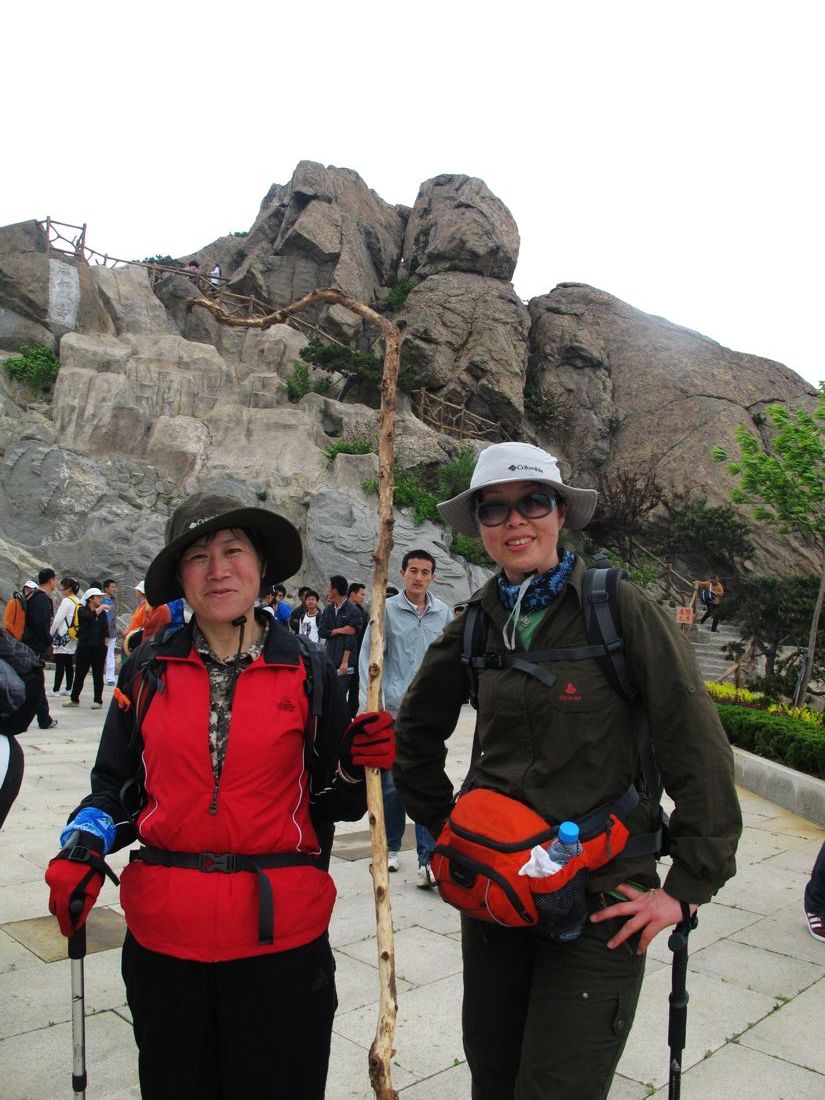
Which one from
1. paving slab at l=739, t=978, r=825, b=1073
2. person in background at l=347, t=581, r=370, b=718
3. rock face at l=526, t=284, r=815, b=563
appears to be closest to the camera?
paving slab at l=739, t=978, r=825, b=1073

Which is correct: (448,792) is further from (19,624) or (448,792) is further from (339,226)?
(339,226)

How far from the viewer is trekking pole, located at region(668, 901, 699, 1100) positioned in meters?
2.08

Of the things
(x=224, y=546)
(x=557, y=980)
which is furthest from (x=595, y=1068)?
(x=224, y=546)

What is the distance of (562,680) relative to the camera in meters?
2.07

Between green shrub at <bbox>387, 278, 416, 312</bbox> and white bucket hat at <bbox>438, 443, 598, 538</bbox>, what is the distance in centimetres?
3728

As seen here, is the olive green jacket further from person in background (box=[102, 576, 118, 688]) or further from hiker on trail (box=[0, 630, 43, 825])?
person in background (box=[102, 576, 118, 688])

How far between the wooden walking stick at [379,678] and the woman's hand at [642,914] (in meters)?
0.54

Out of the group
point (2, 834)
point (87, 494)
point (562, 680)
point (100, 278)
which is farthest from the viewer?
point (100, 278)

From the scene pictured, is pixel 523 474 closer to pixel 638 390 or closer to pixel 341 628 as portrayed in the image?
pixel 341 628

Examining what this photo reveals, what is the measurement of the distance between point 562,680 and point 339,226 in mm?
40688

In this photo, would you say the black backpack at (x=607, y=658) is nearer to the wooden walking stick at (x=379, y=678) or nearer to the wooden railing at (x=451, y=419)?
the wooden walking stick at (x=379, y=678)

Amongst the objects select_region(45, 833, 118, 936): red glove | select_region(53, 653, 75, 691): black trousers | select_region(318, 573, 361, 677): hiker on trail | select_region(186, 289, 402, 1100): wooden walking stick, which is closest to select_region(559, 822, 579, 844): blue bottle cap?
select_region(186, 289, 402, 1100): wooden walking stick

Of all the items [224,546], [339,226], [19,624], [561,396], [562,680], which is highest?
[339,226]

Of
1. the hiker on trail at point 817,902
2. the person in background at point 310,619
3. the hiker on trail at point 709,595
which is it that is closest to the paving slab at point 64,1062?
the hiker on trail at point 817,902
